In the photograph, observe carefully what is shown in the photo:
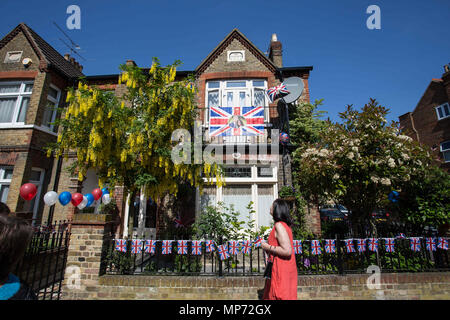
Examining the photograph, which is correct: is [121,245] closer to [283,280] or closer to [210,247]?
[210,247]

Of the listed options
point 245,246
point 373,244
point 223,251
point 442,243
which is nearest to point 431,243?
point 442,243

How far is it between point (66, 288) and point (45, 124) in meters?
8.73

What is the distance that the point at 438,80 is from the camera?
1931cm

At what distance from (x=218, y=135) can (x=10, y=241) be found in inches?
280

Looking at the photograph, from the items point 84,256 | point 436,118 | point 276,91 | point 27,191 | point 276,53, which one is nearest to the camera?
point 84,256

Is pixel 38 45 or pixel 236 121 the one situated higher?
pixel 38 45

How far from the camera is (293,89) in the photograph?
8.39m

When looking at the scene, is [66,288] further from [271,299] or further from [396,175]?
[396,175]

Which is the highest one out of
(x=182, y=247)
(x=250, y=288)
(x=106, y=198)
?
(x=106, y=198)

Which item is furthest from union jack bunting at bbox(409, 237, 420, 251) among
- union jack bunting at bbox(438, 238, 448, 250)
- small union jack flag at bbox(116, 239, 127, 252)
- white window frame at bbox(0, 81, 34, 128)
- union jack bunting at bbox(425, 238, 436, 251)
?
white window frame at bbox(0, 81, 34, 128)

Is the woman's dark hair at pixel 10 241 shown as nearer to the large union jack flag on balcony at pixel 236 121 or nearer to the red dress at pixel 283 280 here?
the red dress at pixel 283 280

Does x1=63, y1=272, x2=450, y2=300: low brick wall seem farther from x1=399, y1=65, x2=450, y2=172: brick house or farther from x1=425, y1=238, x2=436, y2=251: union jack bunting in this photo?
x1=399, y1=65, x2=450, y2=172: brick house

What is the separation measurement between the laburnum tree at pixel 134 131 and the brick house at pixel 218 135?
1.96 m

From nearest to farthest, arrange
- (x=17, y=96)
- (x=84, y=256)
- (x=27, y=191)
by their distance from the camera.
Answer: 1. (x=84, y=256)
2. (x=27, y=191)
3. (x=17, y=96)
